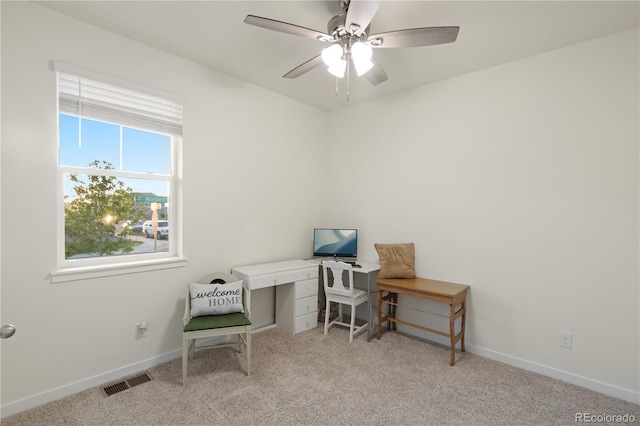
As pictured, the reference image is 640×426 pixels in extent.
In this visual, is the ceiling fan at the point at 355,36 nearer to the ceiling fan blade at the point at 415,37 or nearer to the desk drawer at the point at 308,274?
the ceiling fan blade at the point at 415,37

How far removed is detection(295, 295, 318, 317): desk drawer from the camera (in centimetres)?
338

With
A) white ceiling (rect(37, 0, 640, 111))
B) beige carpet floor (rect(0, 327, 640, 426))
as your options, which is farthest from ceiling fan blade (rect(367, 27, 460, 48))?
beige carpet floor (rect(0, 327, 640, 426))

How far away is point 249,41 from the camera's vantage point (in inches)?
98.1

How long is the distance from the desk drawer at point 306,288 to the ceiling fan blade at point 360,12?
2.46m

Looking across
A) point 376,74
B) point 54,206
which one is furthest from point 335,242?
point 54,206

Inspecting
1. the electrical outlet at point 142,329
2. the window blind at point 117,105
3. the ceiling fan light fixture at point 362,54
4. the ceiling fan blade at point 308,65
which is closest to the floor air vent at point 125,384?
the electrical outlet at point 142,329

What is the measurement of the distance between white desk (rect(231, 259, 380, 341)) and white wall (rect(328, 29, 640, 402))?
0.60 meters

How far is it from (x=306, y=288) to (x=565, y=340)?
7.62 feet

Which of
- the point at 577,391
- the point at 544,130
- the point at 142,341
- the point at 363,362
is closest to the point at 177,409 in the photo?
the point at 142,341

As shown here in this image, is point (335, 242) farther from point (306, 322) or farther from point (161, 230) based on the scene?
point (161, 230)

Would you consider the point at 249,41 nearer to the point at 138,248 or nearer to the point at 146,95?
the point at 146,95

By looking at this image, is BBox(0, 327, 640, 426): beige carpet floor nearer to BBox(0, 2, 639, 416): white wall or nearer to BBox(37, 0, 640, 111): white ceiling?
BBox(0, 2, 639, 416): white wall

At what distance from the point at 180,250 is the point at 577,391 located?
135 inches

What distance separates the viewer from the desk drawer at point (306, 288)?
3374 mm
